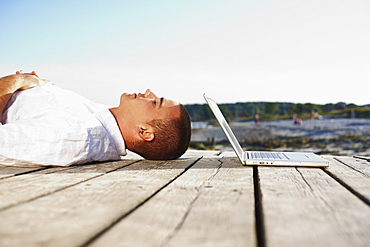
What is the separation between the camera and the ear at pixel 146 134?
282 centimetres

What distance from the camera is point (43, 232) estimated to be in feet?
3.34

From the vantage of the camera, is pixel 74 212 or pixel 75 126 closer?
pixel 74 212

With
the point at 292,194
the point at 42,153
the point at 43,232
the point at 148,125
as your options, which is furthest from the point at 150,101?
the point at 43,232

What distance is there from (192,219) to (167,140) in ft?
5.67

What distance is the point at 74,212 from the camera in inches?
47.9

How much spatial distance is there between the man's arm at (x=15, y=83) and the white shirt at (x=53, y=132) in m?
0.07

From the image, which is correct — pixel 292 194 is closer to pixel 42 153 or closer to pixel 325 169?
pixel 325 169

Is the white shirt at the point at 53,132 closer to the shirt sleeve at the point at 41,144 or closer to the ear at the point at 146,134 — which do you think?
the shirt sleeve at the point at 41,144

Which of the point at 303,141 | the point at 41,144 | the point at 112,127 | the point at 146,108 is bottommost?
the point at 303,141

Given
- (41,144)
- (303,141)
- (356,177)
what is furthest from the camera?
(303,141)

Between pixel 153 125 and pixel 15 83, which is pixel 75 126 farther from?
pixel 15 83

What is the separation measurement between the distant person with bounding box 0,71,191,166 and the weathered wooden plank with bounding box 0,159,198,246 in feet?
2.37

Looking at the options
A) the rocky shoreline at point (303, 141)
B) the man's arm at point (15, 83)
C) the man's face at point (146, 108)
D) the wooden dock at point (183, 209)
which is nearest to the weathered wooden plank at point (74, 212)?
the wooden dock at point (183, 209)

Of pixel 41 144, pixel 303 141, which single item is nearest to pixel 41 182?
pixel 41 144
